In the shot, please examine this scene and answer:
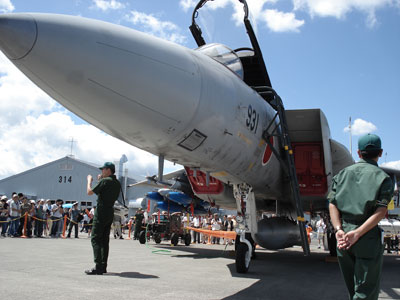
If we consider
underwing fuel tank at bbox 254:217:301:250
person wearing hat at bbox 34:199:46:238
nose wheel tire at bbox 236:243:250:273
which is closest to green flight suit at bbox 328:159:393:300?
nose wheel tire at bbox 236:243:250:273

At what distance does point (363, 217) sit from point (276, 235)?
4.81 m

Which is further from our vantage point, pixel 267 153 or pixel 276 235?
pixel 276 235

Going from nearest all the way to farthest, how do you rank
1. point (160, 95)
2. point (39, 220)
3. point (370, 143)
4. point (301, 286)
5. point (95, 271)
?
point (370, 143), point (160, 95), point (95, 271), point (301, 286), point (39, 220)

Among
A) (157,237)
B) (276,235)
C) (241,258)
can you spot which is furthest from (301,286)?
(157,237)

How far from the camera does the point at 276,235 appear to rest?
22.9ft

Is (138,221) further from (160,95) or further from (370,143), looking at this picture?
(370,143)

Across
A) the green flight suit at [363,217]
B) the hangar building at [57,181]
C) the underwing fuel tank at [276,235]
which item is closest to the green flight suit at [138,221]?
the underwing fuel tank at [276,235]

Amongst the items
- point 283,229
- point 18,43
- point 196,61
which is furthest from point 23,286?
point 283,229

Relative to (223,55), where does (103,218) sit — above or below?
below

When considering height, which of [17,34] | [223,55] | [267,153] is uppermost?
[223,55]

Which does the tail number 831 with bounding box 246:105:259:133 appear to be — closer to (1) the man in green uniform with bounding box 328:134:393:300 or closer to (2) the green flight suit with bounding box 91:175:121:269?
(2) the green flight suit with bounding box 91:175:121:269

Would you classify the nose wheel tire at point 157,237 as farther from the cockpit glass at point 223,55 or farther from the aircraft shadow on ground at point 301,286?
the cockpit glass at point 223,55

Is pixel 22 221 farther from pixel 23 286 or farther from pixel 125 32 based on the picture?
pixel 125 32

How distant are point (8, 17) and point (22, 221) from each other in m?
11.6
